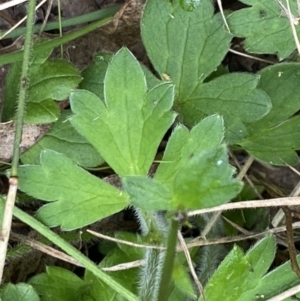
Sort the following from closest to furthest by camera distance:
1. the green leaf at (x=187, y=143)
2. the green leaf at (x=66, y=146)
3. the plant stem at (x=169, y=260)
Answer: the plant stem at (x=169, y=260) < the green leaf at (x=187, y=143) < the green leaf at (x=66, y=146)

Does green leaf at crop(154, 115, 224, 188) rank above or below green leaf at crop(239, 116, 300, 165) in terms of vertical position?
above

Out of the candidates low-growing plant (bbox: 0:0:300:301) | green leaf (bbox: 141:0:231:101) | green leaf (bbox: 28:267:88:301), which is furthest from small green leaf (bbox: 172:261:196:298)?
green leaf (bbox: 141:0:231:101)

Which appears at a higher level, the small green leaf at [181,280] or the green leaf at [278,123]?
the green leaf at [278,123]

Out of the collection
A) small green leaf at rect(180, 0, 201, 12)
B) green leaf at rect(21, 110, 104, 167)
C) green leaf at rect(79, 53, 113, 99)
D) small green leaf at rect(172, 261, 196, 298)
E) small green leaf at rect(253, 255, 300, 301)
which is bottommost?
small green leaf at rect(253, 255, 300, 301)

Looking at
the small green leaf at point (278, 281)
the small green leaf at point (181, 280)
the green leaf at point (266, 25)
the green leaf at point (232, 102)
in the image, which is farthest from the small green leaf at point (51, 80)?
the small green leaf at point (278, 281)

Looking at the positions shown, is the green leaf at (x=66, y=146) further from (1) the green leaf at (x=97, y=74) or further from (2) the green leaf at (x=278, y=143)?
(2) the green leaf at (x=278, y=143)

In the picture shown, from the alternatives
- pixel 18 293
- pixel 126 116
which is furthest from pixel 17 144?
pixel 18 293

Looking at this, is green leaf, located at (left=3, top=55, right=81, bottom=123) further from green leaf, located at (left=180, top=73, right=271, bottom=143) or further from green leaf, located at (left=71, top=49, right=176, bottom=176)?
green leaf, located at (left=180, top=73, right=271, bottom=143)
